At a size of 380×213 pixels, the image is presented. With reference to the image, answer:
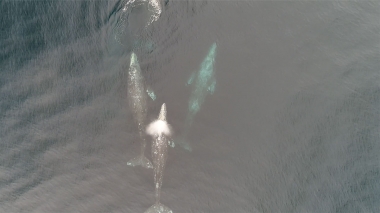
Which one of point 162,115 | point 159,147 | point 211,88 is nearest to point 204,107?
point 211,88

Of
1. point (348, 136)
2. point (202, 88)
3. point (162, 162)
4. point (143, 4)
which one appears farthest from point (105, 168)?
point (348, 136)

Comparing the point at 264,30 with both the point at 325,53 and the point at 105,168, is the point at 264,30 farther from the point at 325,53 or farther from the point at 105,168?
the point at 105,168

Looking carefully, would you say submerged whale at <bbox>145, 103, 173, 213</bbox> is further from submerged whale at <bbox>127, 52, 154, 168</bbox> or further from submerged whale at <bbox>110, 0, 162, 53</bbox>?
submerged whale at <bbox>110, 0, 162, 53</bbox>

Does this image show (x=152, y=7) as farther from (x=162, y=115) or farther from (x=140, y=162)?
(x=140, y=162)

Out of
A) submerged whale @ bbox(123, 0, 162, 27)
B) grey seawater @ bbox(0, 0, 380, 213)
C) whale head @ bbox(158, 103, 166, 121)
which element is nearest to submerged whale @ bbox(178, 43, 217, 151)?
grey seawater @ bbox(0, 0, 380, 213)

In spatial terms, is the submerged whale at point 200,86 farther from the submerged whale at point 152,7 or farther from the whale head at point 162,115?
the submerged whale at point 152,7
